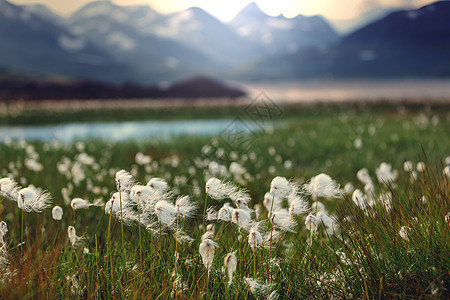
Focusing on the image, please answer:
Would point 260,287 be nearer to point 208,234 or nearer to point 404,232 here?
point 208,234

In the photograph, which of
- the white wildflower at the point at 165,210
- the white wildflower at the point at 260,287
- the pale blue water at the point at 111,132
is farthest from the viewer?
the pale blue water at the point at 111,132

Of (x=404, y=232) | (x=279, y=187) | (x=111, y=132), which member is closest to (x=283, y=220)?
(x=279, y=187)

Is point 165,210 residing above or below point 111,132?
above

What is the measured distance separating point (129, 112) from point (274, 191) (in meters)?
27.0

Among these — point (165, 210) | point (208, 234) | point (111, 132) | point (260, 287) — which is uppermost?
point (165, 210)

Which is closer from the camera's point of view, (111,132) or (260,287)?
(260,287)

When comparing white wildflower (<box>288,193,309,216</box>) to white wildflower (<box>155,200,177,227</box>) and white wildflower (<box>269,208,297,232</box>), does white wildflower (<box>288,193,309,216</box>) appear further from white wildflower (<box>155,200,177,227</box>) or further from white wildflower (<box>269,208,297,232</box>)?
white wildflower (<box>155,200,177,227</box>)

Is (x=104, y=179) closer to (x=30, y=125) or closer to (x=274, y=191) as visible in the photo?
(x=274, y=191)

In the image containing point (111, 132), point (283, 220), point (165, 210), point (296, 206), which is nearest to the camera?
point (165, 210)

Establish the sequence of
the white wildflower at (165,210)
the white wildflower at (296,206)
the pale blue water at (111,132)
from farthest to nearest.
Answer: the pale blue water at (111,132)
the white wildflower at (296,206)
the white wildflower at (165,210)

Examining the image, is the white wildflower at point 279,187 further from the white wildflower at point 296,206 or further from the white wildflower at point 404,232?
the white wildflower at point 404,232

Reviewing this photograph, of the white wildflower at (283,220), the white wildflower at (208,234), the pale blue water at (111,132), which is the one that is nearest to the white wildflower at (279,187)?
the white wildflower at (283,220)

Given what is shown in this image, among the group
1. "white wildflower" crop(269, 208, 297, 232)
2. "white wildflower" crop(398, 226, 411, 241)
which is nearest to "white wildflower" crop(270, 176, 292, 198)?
"white wildflower" crop(269, 208, 297, 232)

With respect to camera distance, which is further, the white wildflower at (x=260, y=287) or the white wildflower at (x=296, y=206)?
the white wildflower at (x=296, y=206)
